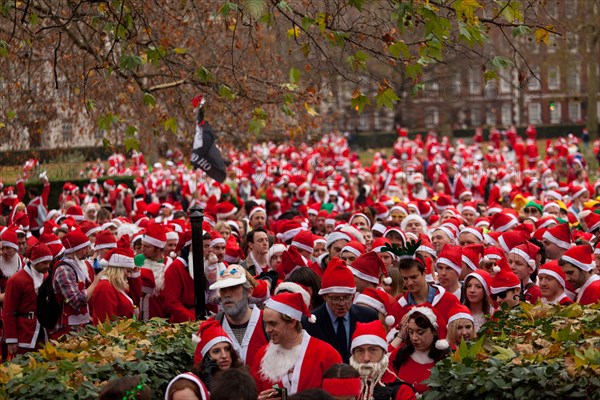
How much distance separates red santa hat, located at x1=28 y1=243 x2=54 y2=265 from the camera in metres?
11.1

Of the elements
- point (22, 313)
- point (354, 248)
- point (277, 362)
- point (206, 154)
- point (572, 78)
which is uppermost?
point (572, 78)

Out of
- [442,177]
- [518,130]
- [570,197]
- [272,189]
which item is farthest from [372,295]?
[518,130]

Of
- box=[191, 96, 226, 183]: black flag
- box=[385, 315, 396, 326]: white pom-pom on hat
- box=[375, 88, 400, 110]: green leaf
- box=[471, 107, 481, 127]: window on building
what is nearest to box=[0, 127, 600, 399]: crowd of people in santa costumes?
box=[385, 315, 396, 326]: white pom-pom on hat

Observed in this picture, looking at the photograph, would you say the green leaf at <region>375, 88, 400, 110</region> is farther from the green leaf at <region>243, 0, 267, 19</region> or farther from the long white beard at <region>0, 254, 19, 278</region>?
the long white beard at <region>0, 254, 19, 278</region>

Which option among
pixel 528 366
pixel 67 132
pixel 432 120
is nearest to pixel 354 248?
pixel 528 366

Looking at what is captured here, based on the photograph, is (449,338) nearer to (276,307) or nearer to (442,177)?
(276,307)

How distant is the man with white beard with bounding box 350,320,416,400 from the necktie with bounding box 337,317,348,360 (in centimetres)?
90

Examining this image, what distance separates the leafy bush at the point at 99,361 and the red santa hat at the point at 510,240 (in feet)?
15.5

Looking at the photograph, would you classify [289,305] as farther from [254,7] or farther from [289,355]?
[254,7]

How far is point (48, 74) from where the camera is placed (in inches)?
714

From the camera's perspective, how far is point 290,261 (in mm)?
11625

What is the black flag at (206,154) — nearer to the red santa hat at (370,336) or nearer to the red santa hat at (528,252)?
the red santa hat at (528,252)

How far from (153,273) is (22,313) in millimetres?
1327

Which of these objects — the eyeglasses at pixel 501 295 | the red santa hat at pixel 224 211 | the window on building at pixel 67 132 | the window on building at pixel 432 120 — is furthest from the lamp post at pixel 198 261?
the window on building at pixel 432 120
